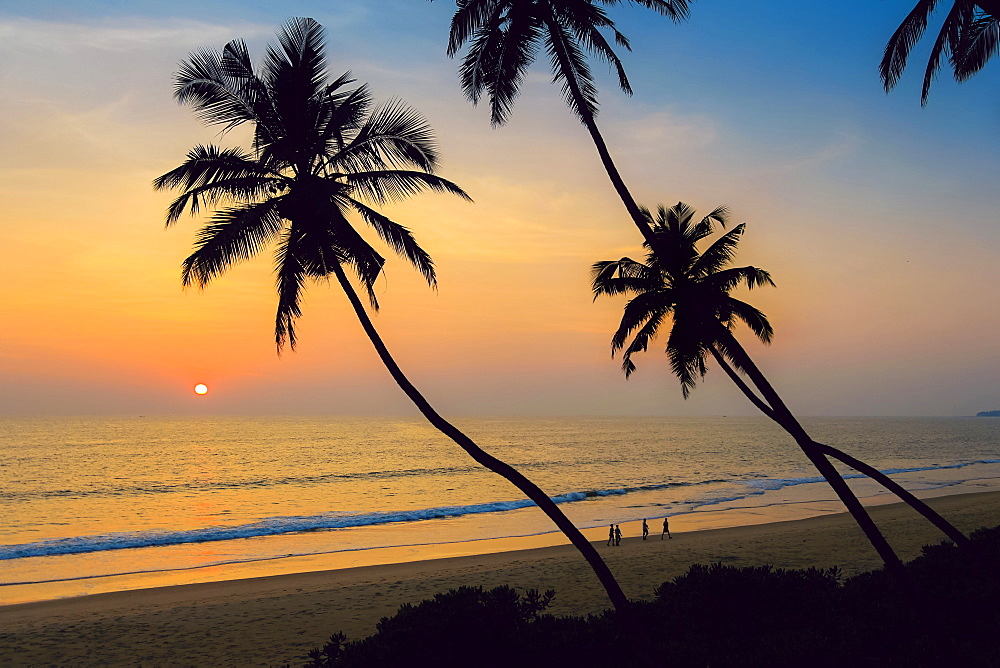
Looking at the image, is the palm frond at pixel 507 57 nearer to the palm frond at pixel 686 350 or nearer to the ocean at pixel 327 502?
the palm frond at pixel 686 350

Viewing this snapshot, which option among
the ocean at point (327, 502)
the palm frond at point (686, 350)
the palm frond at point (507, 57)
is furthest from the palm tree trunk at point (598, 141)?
the ocean at point (327, 502)

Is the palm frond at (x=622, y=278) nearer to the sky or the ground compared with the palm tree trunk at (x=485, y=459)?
nearer to the sky

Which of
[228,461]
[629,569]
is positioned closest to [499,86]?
[629,569]

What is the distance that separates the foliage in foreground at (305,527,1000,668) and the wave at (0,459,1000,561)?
28842 mm

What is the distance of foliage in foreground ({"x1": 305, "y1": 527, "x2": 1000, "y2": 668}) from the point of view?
9.07m

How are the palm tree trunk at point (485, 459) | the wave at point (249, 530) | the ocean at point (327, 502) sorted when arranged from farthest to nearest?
1. the wave at point (249, 530)
2. the ocean at point (327, 502)
3. the palm tree trunk at point (485, 459)

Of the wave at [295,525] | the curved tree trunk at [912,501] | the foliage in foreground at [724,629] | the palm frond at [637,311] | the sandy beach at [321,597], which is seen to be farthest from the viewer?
the wave at [295,525]

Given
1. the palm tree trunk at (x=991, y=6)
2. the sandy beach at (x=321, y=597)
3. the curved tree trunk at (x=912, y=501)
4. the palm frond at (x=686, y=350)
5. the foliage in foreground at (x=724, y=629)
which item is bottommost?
the sandy beach at (x=321, y=597)

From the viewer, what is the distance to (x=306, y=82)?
477 inches

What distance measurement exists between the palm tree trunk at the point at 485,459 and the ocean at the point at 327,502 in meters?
18.6

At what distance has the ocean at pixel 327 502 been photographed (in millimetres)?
30141

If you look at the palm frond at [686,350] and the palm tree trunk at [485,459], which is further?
the palm frond at [686,350]

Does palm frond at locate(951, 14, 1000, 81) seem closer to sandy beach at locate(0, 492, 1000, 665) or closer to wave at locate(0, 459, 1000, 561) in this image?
sandy beach at locate(0, 492, 1000, 665)

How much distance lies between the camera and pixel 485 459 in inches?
432
